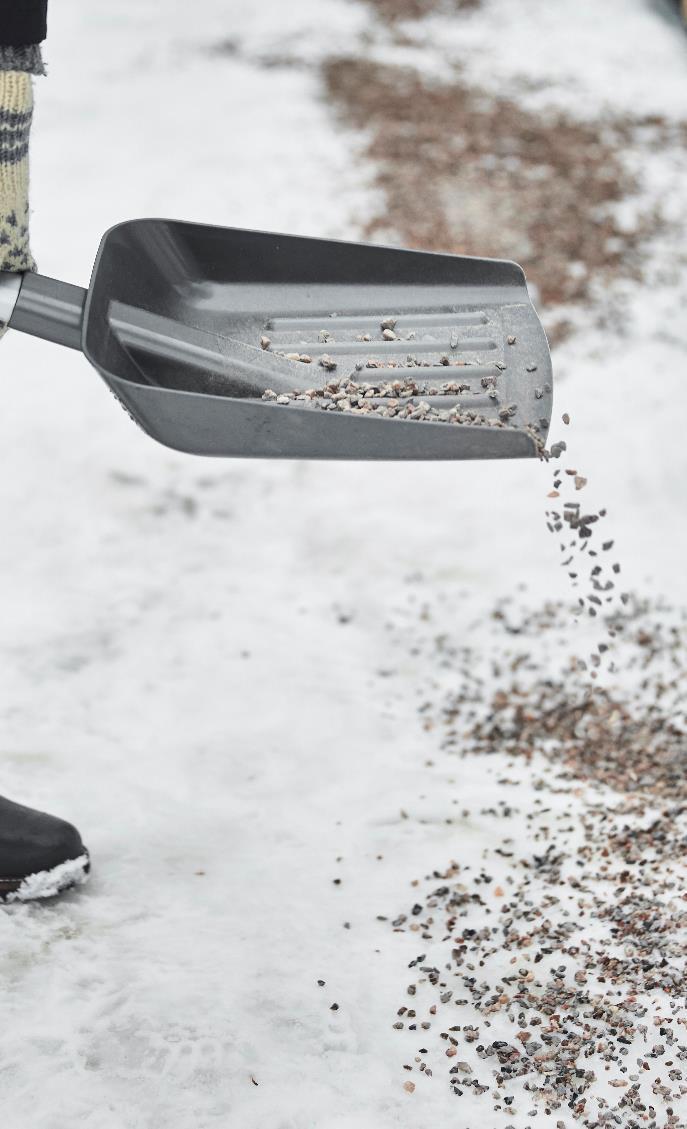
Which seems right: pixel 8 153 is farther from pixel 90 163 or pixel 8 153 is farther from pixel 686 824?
pixel 90 163

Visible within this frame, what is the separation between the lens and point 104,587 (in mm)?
2957

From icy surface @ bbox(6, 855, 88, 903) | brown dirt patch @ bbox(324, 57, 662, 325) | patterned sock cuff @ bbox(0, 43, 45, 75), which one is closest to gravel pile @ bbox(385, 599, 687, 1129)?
icy surface @ bbox(6, 855, 88, 903)

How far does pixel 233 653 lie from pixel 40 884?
0.96 metres

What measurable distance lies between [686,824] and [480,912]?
43cm

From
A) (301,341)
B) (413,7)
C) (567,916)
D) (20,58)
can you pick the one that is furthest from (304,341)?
(413,7)

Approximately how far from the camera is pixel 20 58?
1605mm

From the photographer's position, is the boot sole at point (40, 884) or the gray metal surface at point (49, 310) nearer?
the gray metal surface at point (49, 310)

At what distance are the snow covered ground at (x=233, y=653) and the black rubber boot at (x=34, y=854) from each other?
4 centimetres

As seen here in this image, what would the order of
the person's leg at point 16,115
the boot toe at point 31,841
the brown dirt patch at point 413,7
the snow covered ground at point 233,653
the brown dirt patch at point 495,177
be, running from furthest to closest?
1. the brown dirt patch at point 413,7
2. the brown dirt patch at point 495,177
3. the boot toe at point 31,841
4. the snow covered ground at point 233,653
5. the person's leg at point 16,115

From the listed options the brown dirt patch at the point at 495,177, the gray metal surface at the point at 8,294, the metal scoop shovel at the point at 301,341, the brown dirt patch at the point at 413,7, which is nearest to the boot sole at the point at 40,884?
the metal scoop shovel at the point at 301,341

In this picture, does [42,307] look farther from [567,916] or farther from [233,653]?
[233,653]

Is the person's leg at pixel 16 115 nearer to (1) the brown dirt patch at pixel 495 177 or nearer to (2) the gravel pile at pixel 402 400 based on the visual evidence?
(2) the gravel pile at pixel 402 400

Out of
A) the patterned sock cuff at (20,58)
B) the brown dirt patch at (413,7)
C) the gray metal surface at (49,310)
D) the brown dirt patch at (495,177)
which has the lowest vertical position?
the brown dirt patch at (495,177)

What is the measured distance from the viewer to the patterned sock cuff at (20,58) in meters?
1.59
